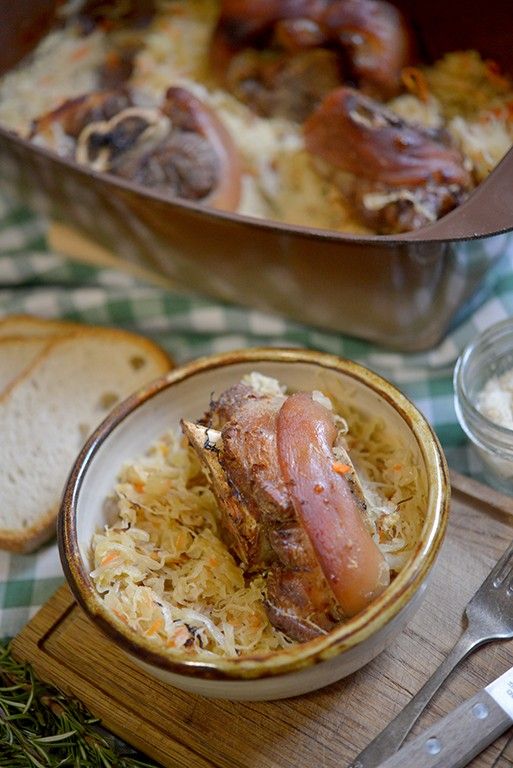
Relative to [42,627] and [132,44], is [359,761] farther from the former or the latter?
[132,44]

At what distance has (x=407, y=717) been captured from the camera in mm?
1587

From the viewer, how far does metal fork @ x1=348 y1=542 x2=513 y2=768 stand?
5.13 feet

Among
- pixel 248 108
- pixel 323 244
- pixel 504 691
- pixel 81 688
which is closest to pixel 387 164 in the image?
pixel 323 244

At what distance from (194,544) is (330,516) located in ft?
1.26

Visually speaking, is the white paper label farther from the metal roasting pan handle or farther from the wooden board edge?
the metal roasting pan handle

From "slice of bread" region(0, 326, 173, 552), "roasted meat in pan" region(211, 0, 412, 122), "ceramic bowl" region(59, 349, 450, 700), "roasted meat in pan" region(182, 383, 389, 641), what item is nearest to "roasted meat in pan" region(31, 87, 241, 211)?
"roasted meat in pan" region(211, 0, 412, 122)

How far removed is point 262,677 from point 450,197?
1.31 metres

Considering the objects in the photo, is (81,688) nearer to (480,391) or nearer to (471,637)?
(471,637)

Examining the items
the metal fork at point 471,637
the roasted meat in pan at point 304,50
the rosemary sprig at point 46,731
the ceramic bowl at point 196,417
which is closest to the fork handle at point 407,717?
the metal fork at point 471,637

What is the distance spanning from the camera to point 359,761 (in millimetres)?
1559

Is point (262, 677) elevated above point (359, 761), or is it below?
above

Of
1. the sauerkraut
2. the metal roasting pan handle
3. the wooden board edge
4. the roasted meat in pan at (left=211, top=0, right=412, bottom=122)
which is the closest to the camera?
the wooden board edge

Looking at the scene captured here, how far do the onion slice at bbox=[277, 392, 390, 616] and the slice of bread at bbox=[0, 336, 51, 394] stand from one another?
127 centimetres

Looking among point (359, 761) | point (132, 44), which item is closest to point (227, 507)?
point (359, 761)
